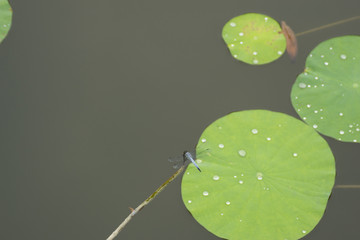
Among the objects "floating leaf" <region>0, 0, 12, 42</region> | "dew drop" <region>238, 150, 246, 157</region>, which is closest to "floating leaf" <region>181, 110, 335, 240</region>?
"dew drop" <region>238, 150, 246, 157</region>

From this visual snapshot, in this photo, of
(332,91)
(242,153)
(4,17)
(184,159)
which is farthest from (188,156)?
(4,17)

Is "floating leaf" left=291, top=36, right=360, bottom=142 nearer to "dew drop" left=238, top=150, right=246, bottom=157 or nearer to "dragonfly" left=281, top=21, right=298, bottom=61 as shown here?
"dragonfly" left=281, top=21, right=298, bottom=61

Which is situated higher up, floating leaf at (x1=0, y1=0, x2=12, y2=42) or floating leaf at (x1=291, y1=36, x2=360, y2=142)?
floating leaf at (x1=0, y1=0, x2=12, y2=42)

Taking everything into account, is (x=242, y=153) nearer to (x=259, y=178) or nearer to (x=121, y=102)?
(x=259, y=178)

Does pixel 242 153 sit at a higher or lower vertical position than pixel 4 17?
lower

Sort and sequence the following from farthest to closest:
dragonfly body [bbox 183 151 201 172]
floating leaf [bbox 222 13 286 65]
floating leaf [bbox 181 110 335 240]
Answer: floating leaf [bbox 222 13 286 65], dragonfly body [bbox 183 151 201 172], floating leaf [bbox 181 110 335 240]

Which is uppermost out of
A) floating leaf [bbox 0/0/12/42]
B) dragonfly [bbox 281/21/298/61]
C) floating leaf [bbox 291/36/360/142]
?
floating leaf [bbox 0/0/12/42]

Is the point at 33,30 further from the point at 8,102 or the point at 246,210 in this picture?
the point at 246,210
